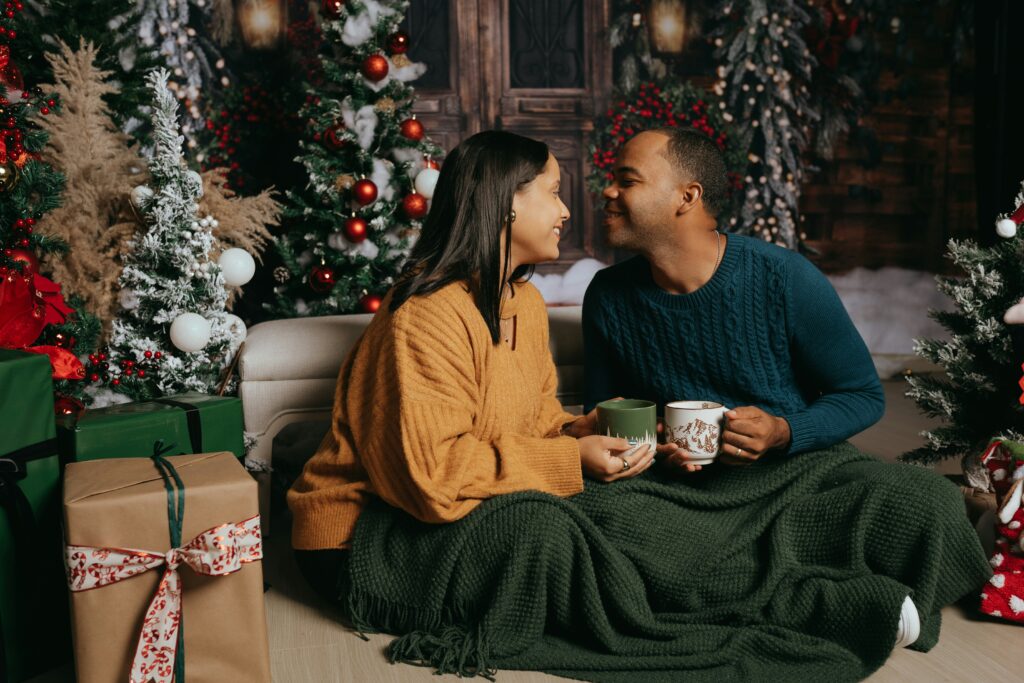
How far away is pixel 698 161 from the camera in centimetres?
234

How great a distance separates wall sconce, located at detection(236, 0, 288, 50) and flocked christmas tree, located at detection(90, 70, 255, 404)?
180 centimetres

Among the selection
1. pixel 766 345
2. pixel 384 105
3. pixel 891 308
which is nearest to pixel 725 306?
pixel 766 345

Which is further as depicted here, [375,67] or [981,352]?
[375,67]

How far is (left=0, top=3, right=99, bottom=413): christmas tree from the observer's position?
2.25 metres

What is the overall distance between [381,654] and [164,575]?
0.56 metres

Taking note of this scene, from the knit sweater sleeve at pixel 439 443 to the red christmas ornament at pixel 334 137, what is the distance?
2112mm

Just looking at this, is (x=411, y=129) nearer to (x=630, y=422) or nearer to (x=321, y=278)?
(x=321, y=278)

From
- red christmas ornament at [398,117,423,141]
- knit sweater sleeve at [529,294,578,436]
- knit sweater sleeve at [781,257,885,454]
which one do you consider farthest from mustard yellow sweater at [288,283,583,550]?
red christmas ornament at [398,117,423,141]

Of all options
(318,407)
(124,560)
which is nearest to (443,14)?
(318,407)

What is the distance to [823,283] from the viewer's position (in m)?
2.33

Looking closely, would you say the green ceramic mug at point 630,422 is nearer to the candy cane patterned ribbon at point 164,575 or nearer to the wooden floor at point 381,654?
Result: the wooden floor at point 381,654

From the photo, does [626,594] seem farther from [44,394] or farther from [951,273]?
[951,273]

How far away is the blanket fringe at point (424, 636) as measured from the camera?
74.7 inches

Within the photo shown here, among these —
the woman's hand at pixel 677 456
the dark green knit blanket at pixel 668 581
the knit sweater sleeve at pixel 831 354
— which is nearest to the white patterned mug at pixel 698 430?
the woman's hand at pixel 677 456
